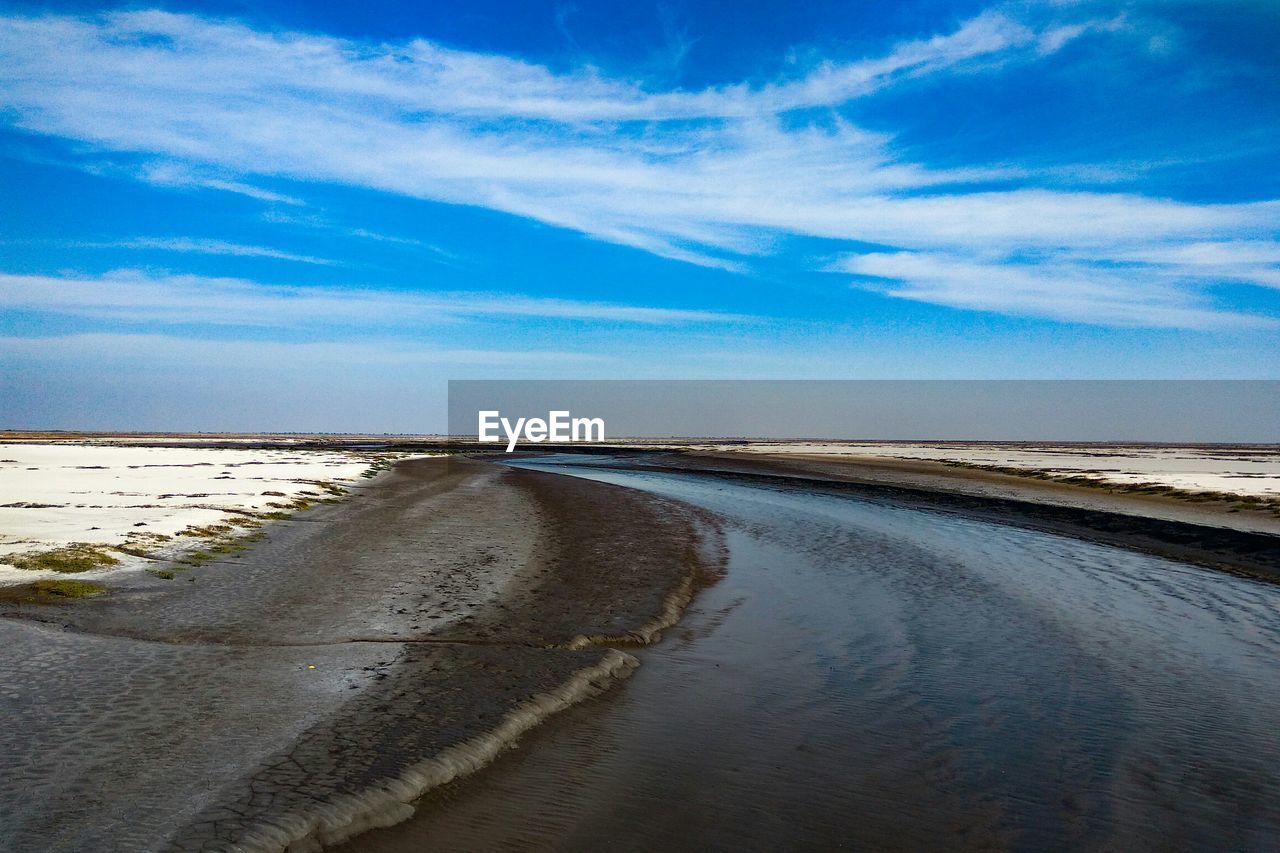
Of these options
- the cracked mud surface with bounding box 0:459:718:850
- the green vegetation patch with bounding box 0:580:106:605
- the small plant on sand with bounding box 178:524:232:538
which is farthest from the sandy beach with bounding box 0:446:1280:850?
the small plant on sand with bounding box 178:524:232:538

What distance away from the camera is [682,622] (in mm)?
13188

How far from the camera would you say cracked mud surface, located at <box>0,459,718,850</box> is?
5.82m

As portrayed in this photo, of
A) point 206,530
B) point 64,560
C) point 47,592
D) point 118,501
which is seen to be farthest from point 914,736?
point 118,501

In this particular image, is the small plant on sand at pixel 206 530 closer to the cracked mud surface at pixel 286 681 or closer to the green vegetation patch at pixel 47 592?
the cracked mud surface at pixel 286 681

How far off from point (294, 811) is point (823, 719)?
17.3 feet

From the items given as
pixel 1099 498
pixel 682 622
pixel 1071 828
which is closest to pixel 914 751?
pixel 1071 828

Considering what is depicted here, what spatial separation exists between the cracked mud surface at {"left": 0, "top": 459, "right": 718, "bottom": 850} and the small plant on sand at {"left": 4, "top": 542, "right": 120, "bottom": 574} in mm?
1219

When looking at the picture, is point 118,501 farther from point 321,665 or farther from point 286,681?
point 286,681

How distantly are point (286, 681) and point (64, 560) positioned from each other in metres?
9.14

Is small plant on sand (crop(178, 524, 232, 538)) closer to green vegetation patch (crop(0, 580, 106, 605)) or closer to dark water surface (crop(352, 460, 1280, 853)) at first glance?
green vegetation patch (crop(0, 580, 106, 605))

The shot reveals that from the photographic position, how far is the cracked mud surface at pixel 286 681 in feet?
19.1

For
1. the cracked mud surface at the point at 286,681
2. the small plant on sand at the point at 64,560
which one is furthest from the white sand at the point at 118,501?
the cracked mud surface at the point at 286,681

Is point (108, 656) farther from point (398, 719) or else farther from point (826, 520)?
point (826, 520)

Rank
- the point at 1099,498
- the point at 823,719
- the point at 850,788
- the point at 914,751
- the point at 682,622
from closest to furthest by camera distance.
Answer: the point at 850,788
the point at 914,751
the point at 823,719
the point at 682,622
the point at 1099,498
